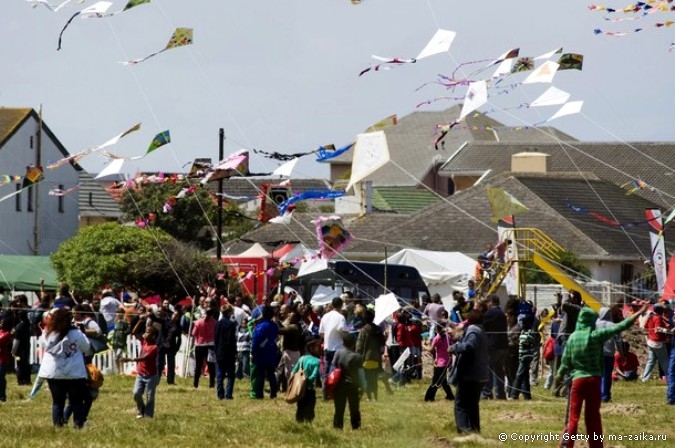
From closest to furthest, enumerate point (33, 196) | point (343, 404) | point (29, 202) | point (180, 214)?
1. point (343, 404)
2. point (29, 202)
3. point (33, 196)
4. point (180, 214)

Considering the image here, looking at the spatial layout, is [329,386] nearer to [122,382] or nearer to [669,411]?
[669,411]

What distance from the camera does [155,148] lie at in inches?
966

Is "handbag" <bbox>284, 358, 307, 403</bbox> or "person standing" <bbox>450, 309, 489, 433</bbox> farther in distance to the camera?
"handbag" <bbox>284, 358, 307, 403</bbox>

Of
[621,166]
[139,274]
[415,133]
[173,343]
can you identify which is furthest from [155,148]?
[415,133]

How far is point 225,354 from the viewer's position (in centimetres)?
2128

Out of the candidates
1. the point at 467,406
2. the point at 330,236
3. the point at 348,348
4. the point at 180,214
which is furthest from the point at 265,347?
the point at 180,214

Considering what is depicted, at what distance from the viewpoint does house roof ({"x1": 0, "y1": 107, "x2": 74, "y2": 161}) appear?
58.2m

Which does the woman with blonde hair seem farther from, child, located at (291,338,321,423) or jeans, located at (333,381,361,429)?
jeans, located at (333,381,361,429)

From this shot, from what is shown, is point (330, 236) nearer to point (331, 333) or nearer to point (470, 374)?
point (331, 333)

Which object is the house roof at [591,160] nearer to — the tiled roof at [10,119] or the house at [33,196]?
the house at [33,196]

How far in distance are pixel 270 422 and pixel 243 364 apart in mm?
8041

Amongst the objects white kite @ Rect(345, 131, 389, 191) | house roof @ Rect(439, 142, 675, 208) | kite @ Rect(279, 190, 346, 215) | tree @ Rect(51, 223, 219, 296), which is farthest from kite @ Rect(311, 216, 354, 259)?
house roof @ Rect(439, 142, 675, 208)

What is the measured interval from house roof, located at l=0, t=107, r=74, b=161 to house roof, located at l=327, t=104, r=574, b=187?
105 feet

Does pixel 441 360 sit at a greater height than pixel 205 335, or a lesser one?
lesser
